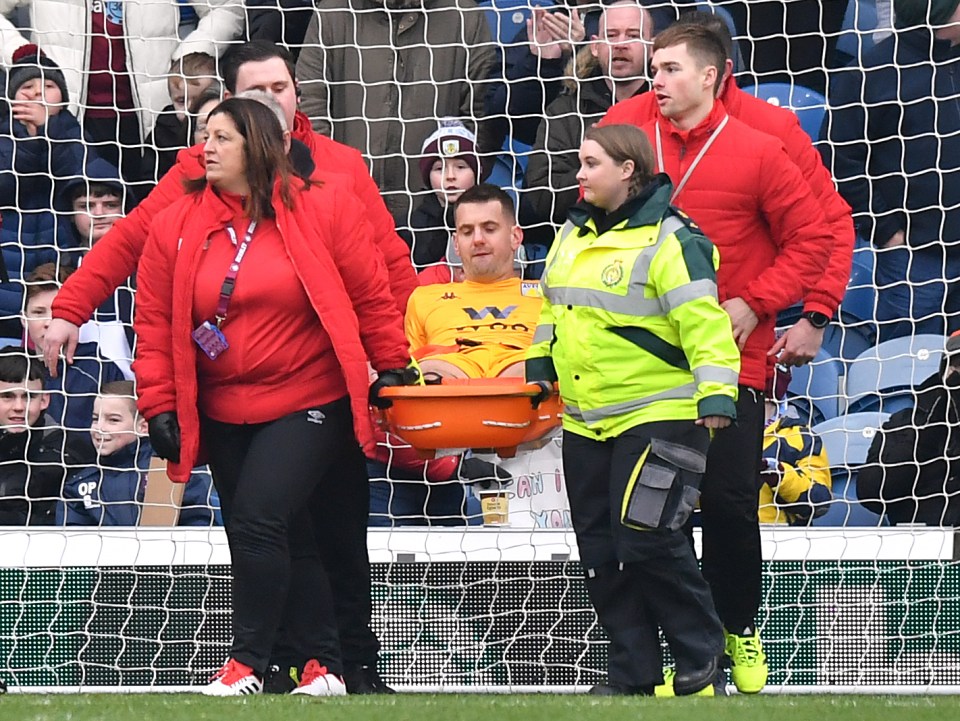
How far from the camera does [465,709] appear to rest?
403 cm

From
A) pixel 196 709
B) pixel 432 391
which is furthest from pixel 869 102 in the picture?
pixel 196 709

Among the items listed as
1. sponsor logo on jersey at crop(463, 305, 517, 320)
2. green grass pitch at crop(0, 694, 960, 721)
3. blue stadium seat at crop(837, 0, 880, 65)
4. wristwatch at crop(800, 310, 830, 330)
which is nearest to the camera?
green grass pitch at crop(0, 694, 960, 721)

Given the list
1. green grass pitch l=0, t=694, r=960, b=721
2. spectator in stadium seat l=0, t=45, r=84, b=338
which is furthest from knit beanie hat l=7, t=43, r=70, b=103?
green grass pitch l=0, t=694, r=960, b=721

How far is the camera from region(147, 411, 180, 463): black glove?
4.68 meters

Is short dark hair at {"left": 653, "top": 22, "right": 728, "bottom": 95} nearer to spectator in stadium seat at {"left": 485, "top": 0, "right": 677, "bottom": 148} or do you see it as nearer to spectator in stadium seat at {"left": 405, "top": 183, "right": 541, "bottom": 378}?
spectator in stadium seat at {"left": 405, "top": 183, "right": 541, "bottom": 378}

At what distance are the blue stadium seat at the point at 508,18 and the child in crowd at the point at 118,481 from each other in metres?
2.26

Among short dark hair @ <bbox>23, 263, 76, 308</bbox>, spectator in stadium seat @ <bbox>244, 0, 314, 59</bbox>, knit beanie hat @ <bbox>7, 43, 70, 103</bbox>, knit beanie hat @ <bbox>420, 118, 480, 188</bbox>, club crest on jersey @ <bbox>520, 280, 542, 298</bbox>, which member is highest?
spectator in stadium seat @ <bbox>244, 0, 314, 59</bbox>

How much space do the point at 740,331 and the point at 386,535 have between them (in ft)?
5.05

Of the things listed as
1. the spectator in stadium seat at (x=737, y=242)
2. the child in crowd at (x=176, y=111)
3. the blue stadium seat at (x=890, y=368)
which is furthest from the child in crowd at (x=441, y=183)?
the spectator in stadium seat at (x=737, y=242)

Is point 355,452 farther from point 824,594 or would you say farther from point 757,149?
point 824,594

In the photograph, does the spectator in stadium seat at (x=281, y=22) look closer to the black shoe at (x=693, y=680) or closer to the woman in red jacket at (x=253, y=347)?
the woman in red jacket at (x=253, y=347)

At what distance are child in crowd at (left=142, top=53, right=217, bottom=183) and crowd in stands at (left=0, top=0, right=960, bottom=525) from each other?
10 mm

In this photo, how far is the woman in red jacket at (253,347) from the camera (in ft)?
15.1

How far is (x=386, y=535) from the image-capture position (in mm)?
5785
